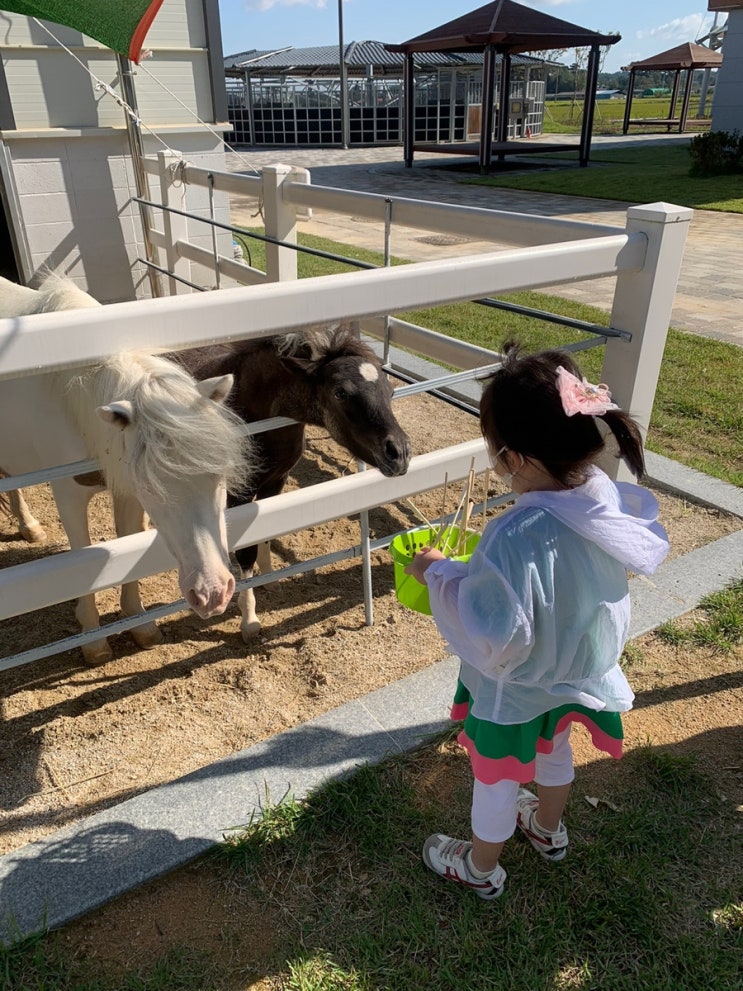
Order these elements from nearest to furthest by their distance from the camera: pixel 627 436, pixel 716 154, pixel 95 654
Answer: pixel 627 436, pixel 95 654, pixel 716 154

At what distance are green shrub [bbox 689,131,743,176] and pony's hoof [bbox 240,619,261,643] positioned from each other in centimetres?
1904

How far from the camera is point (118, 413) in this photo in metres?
1.67

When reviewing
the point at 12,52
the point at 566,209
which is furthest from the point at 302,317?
the point at 566,209

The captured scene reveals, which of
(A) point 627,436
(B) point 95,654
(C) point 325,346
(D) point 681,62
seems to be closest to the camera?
(A) point 627,436

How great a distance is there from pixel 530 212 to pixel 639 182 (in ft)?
16.3

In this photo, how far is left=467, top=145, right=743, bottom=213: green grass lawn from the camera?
14453mm

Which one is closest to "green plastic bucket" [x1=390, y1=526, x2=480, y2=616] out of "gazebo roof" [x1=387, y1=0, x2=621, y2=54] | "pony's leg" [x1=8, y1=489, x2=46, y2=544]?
"pony's leg" [x1=8, y1=489, x2=46, y2=544]

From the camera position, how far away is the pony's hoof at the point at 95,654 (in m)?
2.86

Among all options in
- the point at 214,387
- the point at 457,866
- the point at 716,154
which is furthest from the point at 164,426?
the point at 716,154

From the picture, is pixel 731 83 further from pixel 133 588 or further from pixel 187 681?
pixel 187 681

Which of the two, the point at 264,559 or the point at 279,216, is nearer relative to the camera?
the point at 264,559

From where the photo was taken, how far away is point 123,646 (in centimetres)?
300

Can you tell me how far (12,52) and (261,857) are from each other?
6809 millimetres

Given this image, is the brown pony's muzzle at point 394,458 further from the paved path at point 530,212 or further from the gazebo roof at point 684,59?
the gazebo roof at point 684,59
